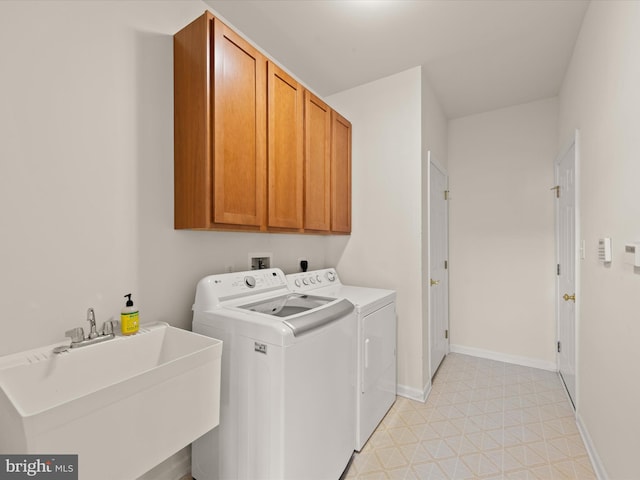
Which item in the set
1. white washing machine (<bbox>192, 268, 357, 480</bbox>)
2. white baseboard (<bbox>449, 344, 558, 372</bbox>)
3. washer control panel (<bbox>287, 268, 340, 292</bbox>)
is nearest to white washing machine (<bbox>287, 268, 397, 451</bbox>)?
washer control panel (<bbox>287, 268, 340, 292</bbox>)

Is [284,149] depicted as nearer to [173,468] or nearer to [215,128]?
[215,128]

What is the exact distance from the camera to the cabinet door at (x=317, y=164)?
2.17 m

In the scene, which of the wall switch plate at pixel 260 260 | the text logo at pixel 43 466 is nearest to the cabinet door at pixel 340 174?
the wall switch plate at pixel 260 260

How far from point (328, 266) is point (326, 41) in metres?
1.83

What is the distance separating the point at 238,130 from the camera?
1.61 m

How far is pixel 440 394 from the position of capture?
2498 millimetres

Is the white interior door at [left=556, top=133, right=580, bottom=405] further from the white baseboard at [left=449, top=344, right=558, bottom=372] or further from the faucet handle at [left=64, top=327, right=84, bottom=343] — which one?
the faucet handle at [left=64, top=327, right=84, bottom=343]

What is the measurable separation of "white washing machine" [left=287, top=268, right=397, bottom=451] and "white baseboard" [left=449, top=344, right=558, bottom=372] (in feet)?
4.75

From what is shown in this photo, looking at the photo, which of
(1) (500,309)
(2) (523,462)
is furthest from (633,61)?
(1) (500,309)

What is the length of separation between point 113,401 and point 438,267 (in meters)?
2.77

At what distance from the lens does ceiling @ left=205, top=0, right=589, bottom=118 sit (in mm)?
1811

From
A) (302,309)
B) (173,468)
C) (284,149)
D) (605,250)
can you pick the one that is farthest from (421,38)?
(173,468)

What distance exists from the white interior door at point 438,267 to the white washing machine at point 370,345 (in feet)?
2.06

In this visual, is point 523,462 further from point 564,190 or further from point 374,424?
point 564,190
